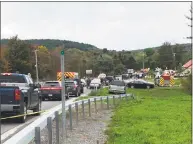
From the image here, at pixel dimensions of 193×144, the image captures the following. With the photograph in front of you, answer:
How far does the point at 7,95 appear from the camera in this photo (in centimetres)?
1762

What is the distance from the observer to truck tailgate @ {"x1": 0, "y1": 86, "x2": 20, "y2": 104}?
17.5 meters

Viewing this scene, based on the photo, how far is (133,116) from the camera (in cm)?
2050

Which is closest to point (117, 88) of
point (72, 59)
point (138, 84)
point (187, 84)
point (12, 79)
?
point (187, 84)

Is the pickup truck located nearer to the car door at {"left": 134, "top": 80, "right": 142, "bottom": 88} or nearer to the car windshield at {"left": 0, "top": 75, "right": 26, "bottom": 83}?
the car windshield at {"left": 0, "top": 75, "right": 26, "bottom": 83}

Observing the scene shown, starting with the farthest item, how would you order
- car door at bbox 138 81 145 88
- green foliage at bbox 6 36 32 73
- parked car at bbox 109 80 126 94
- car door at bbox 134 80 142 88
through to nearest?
green foliage at bbox 6 36 32 73, car door at bbox 134 80 142 88, car door at bbox 138 81 145 88, parked car at bbox 109 80 126 94

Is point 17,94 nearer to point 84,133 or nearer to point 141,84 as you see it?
point 84,133

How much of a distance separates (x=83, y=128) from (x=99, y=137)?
6.06ft

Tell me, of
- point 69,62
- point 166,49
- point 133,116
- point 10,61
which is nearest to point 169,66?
point 166,49

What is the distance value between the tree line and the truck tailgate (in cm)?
251

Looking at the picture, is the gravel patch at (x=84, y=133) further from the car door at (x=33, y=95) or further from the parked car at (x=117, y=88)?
the parked car at (x=117, y=88)

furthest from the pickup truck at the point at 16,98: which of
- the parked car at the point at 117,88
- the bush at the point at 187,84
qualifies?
the parked car at the point at 117,88

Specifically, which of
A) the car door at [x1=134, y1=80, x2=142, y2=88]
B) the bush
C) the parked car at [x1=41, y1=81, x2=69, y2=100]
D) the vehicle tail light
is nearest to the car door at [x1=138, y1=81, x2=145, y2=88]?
the car door at [x1=134, y1=80, x2=142, y2=88]

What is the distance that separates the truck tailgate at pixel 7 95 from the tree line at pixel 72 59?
251 cm

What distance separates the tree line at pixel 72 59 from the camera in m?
83.5
